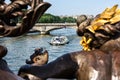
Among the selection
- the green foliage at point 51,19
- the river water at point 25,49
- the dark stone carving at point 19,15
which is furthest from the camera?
the green foliage at point 51,19

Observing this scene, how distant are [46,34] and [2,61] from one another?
5079 cm

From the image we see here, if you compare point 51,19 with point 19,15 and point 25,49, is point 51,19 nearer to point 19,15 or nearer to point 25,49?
point 25,49

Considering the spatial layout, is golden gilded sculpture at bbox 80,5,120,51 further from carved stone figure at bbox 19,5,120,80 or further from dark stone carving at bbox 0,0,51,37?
dark stone carving at bbox 0,0,51,37

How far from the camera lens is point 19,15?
910 mm

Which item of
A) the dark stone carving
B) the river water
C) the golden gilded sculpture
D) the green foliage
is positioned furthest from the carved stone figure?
the green foliage

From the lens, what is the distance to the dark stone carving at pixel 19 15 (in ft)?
2.95

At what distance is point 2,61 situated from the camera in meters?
0.96

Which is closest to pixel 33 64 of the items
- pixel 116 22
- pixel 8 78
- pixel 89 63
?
pixel 89 63

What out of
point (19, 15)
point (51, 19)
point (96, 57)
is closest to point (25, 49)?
point (51, 19)

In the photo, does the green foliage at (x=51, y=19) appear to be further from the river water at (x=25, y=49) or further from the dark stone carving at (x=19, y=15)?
the dark stone carving at (x=19, y=15)

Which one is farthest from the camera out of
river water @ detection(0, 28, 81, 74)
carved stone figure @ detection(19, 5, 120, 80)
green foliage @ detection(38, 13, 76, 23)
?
green foliage @ detection(38, 13, 76, 23)

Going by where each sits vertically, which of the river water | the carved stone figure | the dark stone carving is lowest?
the river water

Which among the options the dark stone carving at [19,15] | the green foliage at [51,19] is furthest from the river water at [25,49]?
the dark stone carving at [19,15]

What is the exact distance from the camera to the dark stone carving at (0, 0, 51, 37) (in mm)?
899
